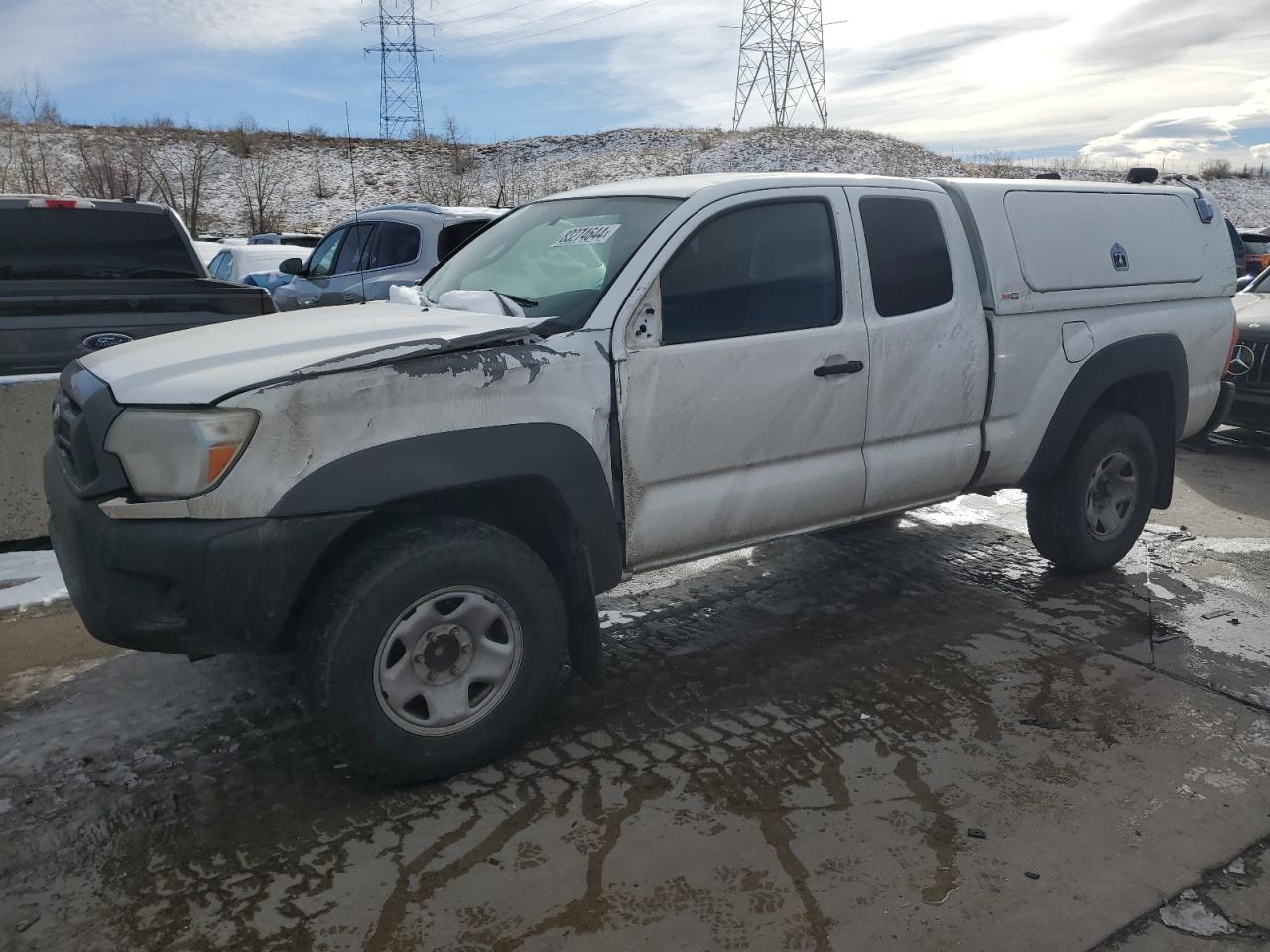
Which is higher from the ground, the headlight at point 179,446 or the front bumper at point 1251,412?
the headlight at point 179,446

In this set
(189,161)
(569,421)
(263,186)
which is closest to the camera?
(569,421)

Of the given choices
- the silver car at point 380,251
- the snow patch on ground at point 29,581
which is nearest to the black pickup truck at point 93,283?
the snow patch on ground at point 29,581

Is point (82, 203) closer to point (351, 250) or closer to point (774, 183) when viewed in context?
point (351, 250)

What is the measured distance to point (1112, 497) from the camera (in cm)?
508

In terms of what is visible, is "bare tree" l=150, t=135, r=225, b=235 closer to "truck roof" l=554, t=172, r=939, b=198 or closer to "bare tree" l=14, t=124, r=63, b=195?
"bare tree" l=14, t=124, r=63, b=195

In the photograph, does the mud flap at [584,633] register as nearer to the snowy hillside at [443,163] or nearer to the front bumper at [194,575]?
the front bumper at [194,575]

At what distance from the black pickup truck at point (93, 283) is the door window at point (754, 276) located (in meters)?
2.95

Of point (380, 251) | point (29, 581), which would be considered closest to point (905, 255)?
point (29, 581)

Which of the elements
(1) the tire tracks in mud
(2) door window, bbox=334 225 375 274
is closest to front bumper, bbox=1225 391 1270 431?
(1) the tire tracks in mud

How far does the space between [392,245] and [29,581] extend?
14.9 ft

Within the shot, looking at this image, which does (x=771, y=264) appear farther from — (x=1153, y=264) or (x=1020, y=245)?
(x=1153, y=264)

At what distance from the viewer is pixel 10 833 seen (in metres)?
2.89

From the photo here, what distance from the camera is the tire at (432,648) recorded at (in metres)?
2.90

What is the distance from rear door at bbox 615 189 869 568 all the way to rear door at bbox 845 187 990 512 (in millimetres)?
105
